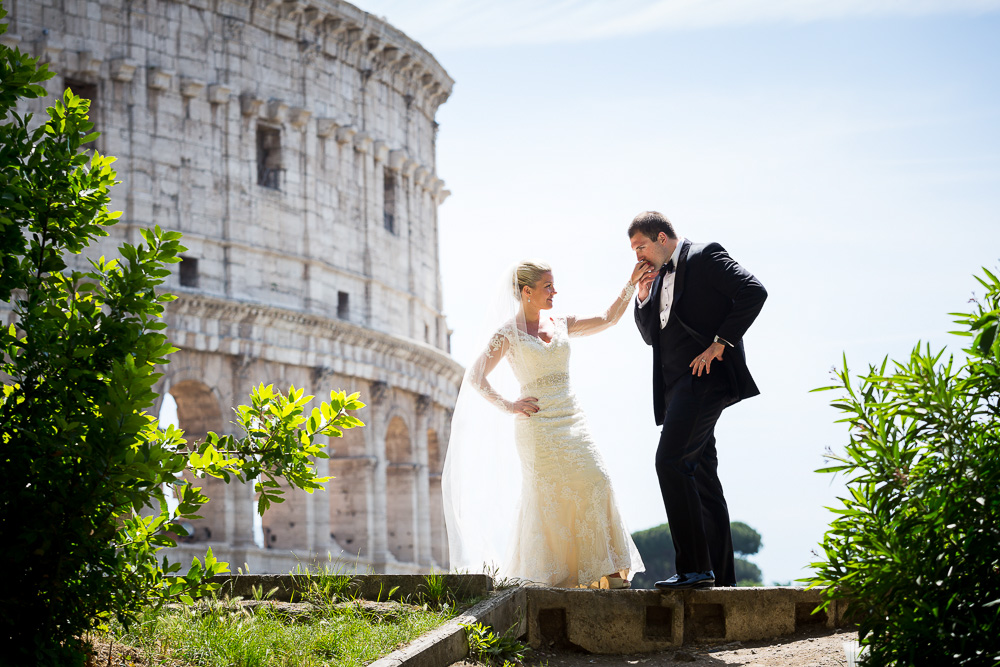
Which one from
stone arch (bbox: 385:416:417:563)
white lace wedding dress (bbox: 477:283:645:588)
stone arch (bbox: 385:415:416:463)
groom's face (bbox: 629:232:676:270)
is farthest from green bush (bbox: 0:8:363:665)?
stone arch (bbox: 385:415:416:463)

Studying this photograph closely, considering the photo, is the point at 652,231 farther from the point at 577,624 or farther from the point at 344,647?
the point at 344,647

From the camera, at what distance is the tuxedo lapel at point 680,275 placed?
6.82m

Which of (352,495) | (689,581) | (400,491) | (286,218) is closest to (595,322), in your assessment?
(689,581)

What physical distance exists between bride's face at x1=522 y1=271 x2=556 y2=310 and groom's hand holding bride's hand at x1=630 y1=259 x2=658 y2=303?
23.5 inches

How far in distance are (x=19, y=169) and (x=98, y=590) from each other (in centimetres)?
164

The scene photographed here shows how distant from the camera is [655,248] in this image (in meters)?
7.06

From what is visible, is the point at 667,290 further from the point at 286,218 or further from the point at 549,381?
the point at 286,218

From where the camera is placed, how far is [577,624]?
616 centimetres

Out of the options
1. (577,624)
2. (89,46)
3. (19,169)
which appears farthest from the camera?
(89,46)

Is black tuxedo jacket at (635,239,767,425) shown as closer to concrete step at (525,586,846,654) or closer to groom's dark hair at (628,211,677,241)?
groom's dark hair at (628,211,677,241)

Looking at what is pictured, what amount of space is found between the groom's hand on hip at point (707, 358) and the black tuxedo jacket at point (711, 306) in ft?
0.26

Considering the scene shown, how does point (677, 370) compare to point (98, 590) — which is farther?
point (677, 370)

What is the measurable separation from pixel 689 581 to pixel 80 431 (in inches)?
129

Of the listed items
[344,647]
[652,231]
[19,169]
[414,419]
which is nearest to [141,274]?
[19,169]
